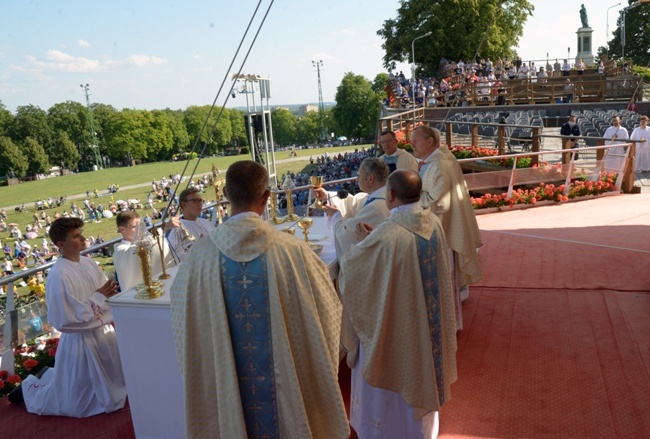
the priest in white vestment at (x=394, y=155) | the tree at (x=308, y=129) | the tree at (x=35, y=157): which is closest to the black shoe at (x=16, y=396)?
the priest in white vestment at (x=394, y=155)

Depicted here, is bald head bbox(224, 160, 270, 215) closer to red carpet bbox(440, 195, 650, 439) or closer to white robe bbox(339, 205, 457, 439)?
white robe bbox(339, 205, 457, 439)

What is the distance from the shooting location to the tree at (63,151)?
98.3m

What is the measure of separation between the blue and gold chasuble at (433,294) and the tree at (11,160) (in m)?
98.5

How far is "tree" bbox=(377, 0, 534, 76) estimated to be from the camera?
37.0 m

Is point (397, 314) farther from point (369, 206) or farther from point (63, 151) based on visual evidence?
point (63, 151)

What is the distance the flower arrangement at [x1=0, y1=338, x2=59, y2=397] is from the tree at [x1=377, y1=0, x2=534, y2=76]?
1384 inches

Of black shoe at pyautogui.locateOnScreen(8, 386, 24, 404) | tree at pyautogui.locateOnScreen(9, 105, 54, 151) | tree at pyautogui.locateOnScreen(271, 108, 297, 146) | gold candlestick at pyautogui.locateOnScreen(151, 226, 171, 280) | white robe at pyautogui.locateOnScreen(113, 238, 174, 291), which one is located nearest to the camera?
gold candlestick at pyautogui.locateOnScreen(151, 226, 171, 280)

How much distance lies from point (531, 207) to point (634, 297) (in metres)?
4.62

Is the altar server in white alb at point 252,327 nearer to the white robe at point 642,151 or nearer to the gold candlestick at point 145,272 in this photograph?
the gold candlestick at point 145,272

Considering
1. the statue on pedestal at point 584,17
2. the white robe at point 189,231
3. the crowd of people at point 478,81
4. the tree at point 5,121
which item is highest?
the statue on pedestal at point 584,17

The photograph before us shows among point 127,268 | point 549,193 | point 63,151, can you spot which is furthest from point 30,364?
point 63,151

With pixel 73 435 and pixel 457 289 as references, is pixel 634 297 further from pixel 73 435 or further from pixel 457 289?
pixel 73 435

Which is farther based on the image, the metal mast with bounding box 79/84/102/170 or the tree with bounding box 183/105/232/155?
the tree with bounding box 183/105/232/155

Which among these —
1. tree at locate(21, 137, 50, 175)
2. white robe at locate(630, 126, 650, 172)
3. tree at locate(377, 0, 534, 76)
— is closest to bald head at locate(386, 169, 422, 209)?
white robe at locate(630, 126, 650, 172)
